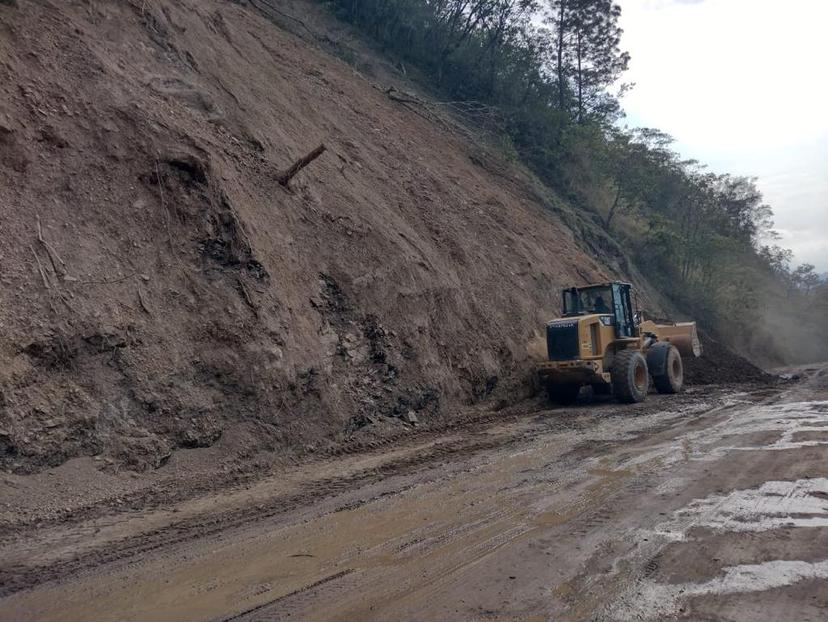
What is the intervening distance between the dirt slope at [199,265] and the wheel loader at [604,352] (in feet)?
3.81

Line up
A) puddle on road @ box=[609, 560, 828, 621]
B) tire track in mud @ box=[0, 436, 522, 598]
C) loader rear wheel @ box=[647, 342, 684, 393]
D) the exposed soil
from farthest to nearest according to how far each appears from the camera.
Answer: the exposed soil
loader rear wheel @ box=[647, 342, 684, 393]
tire track in mud @ box=[0, 436, 522, 598]
puddle on road @ box=[609, 560, 828, 621]

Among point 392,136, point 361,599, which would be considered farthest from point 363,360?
point 392,136

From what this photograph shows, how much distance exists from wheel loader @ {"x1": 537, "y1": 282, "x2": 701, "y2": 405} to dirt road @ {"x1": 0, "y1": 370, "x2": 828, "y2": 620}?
516 cm

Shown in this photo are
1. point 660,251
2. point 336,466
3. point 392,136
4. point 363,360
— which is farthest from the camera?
point 660,251

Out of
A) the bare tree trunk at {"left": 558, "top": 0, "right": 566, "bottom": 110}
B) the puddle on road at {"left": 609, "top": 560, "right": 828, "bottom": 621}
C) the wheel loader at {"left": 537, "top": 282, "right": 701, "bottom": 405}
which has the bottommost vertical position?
the puddle on road at {"left": 609, "top": 560, "right": 828, "bottom": 621}

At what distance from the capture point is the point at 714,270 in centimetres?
3478

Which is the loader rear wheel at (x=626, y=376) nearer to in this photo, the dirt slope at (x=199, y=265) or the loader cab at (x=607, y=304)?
the loader cab at (x=607, y=304)

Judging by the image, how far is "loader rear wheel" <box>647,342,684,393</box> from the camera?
15.8 m

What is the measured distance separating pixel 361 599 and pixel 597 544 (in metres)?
1.95

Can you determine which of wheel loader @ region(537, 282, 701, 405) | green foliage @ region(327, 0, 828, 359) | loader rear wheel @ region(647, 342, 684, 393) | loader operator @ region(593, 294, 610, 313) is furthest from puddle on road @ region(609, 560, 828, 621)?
green foliage @ region(327, 0, 828, 359)

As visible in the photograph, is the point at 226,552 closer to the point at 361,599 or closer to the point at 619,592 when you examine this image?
the point at 361,599

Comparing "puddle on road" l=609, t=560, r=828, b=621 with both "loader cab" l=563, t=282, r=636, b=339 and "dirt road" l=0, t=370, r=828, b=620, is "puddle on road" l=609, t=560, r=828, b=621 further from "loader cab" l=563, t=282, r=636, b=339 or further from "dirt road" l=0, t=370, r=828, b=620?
"loader cab" l=563, t=282, r=636, b=339

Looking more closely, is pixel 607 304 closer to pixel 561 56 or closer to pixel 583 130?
pixel 583 130

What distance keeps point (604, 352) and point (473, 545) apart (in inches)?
389
